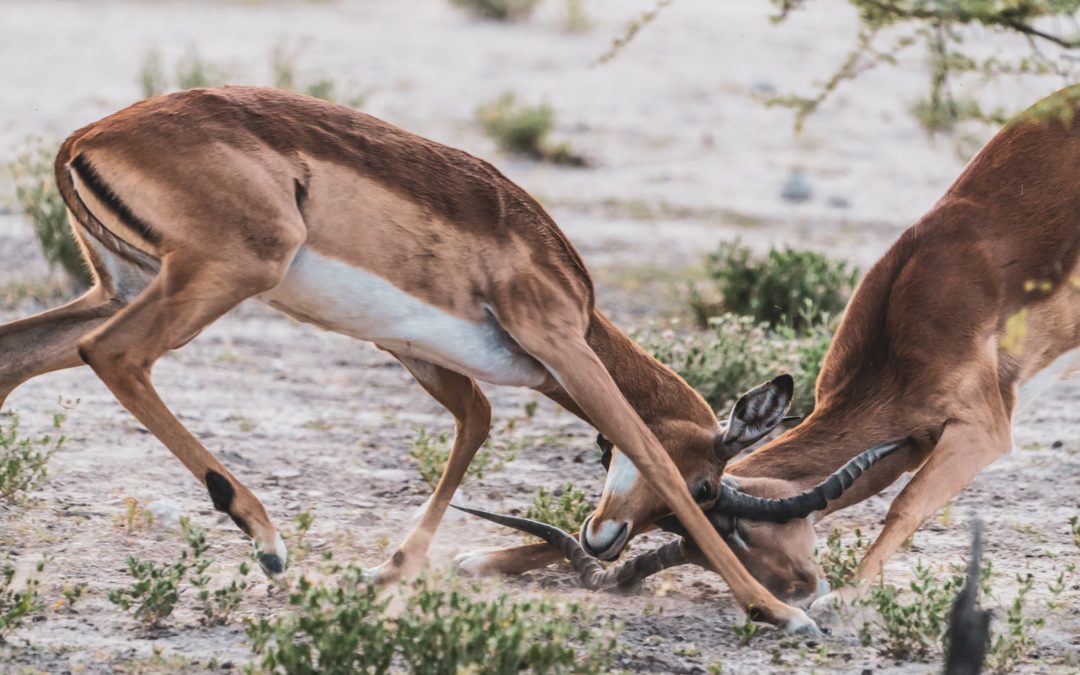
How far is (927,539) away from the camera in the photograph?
5.77 metres

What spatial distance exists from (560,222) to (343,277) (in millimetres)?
6880

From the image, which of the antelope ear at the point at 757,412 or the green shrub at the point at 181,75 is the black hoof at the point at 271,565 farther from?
the green shrub at the point at 181,75

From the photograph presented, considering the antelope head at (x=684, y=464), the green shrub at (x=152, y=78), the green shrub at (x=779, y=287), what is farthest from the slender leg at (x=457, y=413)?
Result: the green shrub at (x=152, y=78)

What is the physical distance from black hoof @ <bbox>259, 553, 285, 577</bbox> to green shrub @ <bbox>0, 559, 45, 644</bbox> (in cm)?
65

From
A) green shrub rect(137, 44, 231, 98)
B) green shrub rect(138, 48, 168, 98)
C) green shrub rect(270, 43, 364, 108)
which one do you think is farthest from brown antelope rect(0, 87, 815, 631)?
green shrub rect(138, 48, 168, 98)

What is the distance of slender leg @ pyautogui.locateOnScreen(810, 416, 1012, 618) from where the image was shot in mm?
4961

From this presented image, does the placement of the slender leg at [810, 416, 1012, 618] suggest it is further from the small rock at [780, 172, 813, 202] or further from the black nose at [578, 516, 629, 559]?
the small rock at [780, 172, 813, 202]

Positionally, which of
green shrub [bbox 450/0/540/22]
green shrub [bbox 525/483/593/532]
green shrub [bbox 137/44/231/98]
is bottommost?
green shrub [bbox 450/0/540/22]

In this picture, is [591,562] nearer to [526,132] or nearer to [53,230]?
[53,230]

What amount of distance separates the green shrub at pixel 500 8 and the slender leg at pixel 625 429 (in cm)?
1537

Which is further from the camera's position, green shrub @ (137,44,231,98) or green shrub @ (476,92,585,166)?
Result: green shrub @ (476,92,585,166)

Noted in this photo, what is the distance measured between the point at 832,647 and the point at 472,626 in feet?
4.23

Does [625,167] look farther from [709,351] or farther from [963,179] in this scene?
[963,179]

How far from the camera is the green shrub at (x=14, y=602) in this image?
4.11 meters
